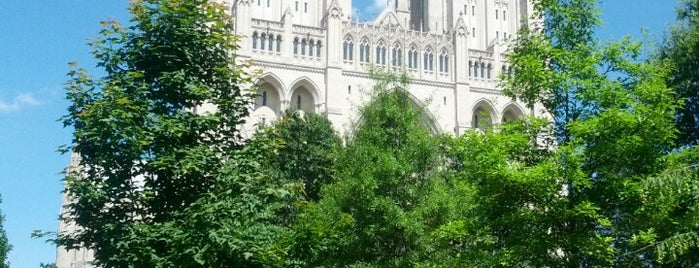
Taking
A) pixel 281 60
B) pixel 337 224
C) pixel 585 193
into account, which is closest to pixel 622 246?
pixel 585 193

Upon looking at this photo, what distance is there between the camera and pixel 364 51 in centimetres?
6562

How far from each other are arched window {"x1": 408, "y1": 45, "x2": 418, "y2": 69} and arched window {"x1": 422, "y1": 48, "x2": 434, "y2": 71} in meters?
0.80

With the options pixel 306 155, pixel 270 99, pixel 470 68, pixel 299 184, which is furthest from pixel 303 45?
pixel 299 184

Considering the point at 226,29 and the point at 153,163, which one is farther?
the point at 226,29

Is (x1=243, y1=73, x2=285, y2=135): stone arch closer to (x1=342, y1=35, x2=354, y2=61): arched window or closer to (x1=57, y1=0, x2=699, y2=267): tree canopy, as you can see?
(x1=342, y1=35, x2=354, y2=61): arched window

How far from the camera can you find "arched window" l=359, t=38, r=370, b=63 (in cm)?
6534

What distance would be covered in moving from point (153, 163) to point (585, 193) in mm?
8984

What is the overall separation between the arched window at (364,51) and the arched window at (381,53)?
918 mm

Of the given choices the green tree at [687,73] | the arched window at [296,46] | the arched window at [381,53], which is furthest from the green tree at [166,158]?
the arched window at [381,53]

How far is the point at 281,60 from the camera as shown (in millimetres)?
62062

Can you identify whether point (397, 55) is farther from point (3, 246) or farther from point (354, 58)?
point (3, 246)

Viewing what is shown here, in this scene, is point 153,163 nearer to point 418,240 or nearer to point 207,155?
point 207,155

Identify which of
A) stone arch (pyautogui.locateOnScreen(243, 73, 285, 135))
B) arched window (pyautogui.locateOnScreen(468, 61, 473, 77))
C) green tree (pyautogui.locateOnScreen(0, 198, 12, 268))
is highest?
arched window (pyautogui.locateOnScreen(468, 61, 473, 77))

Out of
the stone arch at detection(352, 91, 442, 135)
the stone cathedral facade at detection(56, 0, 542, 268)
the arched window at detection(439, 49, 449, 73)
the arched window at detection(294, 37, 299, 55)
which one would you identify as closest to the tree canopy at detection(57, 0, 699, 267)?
the stone arch at detection(352, 91, 442, 135)
